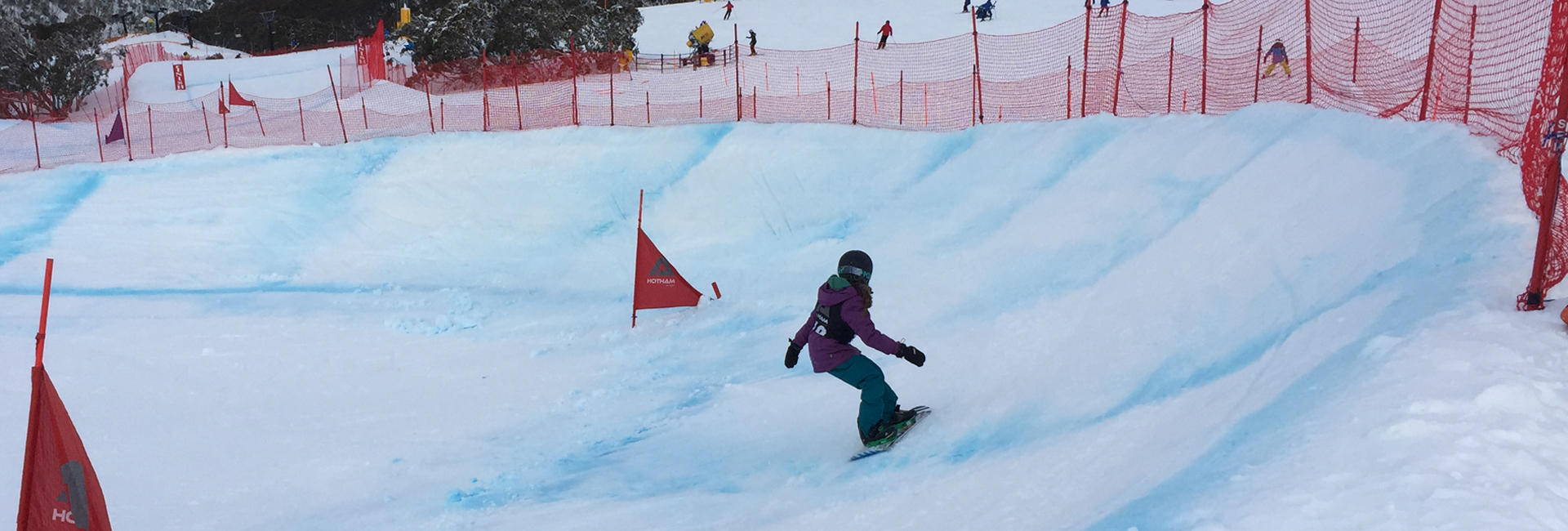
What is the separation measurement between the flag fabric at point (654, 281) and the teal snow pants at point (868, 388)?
4.86m

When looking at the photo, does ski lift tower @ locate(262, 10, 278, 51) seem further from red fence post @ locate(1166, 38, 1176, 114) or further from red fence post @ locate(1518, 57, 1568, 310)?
red fence post @ locate(1518, 57, 1568, 310)

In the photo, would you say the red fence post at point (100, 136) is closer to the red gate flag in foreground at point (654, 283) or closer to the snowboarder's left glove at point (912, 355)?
the red gate flag in foreground at point (654, 283)

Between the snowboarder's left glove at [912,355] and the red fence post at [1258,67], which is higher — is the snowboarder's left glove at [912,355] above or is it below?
below

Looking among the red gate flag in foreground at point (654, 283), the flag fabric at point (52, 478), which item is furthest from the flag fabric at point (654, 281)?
the flag fabric at point (52, 478)

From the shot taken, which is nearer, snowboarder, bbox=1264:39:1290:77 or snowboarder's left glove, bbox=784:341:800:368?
snowboarder's left glove, bbox=784:341:800:368

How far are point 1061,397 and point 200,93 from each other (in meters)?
29.3

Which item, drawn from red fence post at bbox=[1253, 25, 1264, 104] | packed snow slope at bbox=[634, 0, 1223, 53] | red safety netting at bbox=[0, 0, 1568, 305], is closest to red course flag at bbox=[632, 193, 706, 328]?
red safety netting at bbox=[0, 0, 1568, 305]

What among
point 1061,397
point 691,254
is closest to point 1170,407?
point 1061,397

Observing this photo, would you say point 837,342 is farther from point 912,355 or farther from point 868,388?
point 912,355

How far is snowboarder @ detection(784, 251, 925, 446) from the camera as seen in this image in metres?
5.73

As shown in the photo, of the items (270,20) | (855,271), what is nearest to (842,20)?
(855,271)

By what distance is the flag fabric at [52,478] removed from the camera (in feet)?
13.7

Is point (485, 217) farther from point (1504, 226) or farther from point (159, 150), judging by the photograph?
point (1504, 226)

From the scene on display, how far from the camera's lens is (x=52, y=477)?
166 inches
